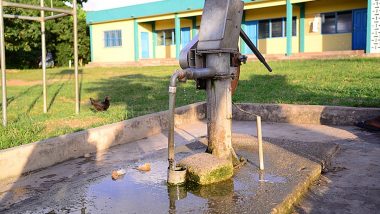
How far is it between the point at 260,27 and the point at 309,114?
17281mm

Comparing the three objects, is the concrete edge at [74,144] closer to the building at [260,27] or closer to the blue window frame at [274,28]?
the building at [260,27]

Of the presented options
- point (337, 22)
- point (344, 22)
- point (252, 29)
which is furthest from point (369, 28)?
point (252, 29)

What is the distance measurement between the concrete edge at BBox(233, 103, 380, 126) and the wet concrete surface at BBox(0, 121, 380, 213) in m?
0.96

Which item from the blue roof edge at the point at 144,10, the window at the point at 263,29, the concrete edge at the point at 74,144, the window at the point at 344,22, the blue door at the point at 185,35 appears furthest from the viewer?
the blue door at the point at 185,35

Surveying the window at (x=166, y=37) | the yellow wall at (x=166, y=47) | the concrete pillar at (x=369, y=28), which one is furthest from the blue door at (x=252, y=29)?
the concrete pillar at (x=369, y=28)

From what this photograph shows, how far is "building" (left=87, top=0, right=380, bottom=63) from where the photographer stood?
61.8 feet

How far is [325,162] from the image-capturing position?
3.71 m

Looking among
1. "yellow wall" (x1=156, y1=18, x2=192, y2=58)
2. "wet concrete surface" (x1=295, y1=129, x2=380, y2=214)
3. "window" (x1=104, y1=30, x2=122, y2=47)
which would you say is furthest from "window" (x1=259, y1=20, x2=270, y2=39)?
"wet concrete surface" (x1=295, y1=129, x2=380, y2=214)

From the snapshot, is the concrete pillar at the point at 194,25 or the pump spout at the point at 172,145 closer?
the pump spout at the point at 172,145

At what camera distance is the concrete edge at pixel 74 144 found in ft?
13.1

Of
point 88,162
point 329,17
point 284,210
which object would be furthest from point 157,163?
point 329,17

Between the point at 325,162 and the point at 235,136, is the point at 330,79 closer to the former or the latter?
the point at 235,136

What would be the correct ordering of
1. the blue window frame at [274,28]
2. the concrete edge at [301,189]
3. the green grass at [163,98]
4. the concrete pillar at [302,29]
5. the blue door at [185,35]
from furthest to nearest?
the blue door at [185,35], the blue window frame at [274,28], the concrete pillar at [302,29], the green grass at [163,98], the concrete edge at [301,189]

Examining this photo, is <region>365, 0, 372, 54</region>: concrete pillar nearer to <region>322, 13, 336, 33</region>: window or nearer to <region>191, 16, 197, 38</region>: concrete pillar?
<region>322, 13, 336, 33</region>: window
